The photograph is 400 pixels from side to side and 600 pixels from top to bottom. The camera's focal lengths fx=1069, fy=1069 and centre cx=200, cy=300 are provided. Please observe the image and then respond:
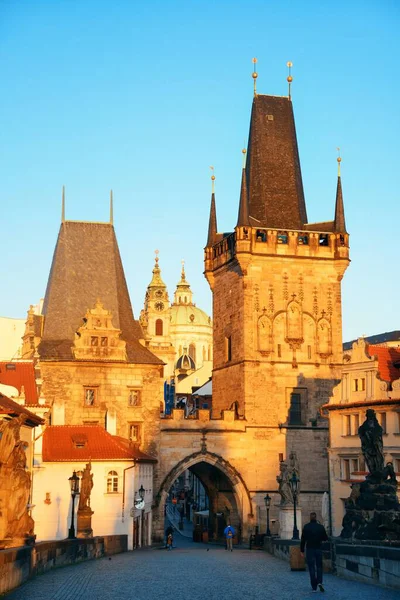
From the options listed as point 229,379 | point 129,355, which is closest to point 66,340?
point 129,355

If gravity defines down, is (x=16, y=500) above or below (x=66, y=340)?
below

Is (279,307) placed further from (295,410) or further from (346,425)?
(346,425)

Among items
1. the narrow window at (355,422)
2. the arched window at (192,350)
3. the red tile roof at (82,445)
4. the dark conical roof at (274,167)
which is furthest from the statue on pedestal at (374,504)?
the arched window at (192,350)

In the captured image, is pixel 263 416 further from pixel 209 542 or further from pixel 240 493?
pixel 209 542

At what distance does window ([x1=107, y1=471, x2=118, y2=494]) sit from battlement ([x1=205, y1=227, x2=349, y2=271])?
15807mm

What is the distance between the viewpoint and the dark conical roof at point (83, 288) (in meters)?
55.6

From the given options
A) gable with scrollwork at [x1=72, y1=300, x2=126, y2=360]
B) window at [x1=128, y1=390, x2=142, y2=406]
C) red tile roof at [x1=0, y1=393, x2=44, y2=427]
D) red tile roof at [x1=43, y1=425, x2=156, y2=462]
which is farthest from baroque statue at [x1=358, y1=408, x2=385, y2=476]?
gable with scrollwork at [x1=72, y1=300, x2=126, y2=360]

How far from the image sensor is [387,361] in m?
48.2

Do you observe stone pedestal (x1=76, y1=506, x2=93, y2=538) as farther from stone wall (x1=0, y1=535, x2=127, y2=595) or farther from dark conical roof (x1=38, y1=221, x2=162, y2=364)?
dark conical roof (x1=38, y1=221, x2=162, y2=364)

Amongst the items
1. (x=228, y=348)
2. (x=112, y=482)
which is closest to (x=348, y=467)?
(x=112, y=482)

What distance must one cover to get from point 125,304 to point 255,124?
13.5 metres

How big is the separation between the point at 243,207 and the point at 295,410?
1138cm

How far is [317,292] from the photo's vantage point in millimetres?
59062

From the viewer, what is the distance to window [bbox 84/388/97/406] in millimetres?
53906
